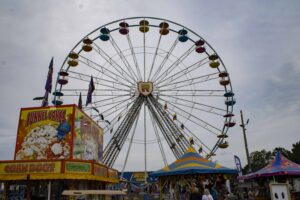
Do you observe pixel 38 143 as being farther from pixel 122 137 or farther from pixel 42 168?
pixel 122 137

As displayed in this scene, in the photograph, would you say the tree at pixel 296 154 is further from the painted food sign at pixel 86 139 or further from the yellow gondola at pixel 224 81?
the painted food sign at pixel 86 139

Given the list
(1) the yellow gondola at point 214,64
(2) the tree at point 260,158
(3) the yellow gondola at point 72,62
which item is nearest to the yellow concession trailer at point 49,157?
(3) the yellow gondola at point 72,62

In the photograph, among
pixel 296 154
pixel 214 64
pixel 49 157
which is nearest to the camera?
pixel 49 157

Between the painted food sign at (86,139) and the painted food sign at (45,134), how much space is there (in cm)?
56

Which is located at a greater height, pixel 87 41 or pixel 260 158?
pixel 87 41

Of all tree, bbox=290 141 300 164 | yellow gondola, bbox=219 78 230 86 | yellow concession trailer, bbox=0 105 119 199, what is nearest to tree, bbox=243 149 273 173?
tree, bbox=290 141 300 164

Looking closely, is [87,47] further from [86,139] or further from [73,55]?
[86,139]

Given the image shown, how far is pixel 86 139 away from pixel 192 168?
7246 mm

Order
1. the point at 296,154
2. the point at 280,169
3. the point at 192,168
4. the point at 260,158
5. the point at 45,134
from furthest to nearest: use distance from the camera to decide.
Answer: the point at 260,158, the point at 296,154, the point at 280,169, the point at 45,134, the point at 192,168

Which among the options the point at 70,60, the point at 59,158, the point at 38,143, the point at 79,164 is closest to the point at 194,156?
the point at 79,164

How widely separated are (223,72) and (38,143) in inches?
634

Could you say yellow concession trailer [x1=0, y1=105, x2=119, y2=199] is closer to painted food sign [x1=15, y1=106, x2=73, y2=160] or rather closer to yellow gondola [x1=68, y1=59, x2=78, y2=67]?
painted food sign [x1=15, y1=106, x2=73, y2=160]

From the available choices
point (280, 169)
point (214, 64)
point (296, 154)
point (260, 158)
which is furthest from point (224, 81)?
point (260, 158)

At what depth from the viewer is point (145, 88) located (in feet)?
80.1
